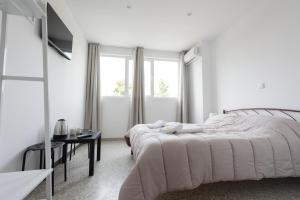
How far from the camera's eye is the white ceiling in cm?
276

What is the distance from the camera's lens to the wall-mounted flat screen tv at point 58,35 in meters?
2.04

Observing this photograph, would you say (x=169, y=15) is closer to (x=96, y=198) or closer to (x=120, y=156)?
(x=120, y=156)

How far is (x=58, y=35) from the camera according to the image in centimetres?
230

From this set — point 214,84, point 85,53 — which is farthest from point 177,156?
point 85,53

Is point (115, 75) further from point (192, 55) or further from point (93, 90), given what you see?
point (192, 55)

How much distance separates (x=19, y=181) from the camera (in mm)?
732

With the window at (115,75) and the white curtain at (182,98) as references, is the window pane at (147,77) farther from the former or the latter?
the white curtain at (182,98)

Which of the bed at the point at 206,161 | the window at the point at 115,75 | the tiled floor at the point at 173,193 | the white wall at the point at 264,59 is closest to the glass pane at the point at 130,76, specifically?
the window at the point at 115,75

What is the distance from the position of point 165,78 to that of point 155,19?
209cm

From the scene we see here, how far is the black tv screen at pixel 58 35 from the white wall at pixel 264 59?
320 centimetres

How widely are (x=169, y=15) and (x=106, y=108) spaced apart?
9.36 feet

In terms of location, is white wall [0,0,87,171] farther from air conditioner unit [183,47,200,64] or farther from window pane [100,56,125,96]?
air conditioner unit [183,47,200,64]

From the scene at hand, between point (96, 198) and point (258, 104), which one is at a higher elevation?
point (258, 104)

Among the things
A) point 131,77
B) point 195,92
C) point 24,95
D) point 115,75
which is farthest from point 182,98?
point 24,95
